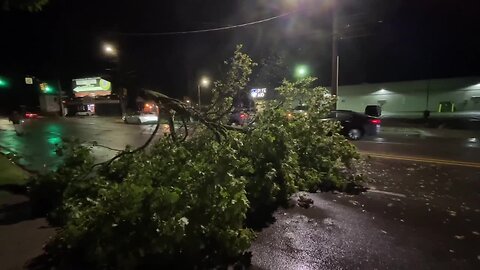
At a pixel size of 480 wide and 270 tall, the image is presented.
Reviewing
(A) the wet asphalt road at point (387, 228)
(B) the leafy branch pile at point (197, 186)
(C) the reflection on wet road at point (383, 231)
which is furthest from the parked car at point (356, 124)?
(C) the reflection on wet road at point (383, 231)

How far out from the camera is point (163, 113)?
7707mm

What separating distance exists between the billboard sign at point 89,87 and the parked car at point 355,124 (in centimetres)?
4742

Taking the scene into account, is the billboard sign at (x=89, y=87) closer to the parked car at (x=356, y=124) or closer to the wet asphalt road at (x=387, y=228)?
the parked car at (x=356, y=124)

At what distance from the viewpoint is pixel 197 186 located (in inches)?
170

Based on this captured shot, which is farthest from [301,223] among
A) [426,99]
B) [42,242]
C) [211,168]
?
[426,99]

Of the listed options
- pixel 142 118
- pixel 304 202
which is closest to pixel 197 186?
pixel 304 202

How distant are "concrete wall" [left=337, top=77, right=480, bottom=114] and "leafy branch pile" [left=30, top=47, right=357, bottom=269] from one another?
2872cm

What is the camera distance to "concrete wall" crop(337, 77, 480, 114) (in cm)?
3281

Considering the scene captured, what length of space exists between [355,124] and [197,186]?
1318cm

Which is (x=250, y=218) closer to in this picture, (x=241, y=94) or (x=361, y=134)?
(x=241, y=94)

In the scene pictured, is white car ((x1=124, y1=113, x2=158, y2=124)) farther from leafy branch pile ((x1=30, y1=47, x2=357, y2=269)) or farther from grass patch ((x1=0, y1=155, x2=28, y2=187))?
leafy branch pile ((x1=30, y1=47, x2=357, y2=269))

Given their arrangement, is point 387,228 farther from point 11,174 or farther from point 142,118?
Result: point 142,118

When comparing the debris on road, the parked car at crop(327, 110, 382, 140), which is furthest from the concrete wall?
the debris on road

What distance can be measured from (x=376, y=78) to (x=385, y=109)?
4.09 metres
